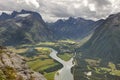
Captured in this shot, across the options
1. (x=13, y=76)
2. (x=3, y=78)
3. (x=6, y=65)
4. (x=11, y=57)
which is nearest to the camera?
(x=3, y=78)

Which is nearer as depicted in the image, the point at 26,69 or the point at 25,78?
the point at 25,78

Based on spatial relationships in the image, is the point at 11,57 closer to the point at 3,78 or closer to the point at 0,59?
the point at 0,59

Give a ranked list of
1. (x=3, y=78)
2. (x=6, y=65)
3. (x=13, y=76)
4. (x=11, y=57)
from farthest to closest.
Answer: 1. (x=11, y=57)
2. (x=6, y=65)
3. (x=13, y=76)
4. (x=3, y=78)

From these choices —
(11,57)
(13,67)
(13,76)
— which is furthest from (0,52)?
(13,76)

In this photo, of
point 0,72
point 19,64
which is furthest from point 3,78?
point 19,64

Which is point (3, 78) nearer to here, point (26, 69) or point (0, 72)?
point (0, 72)

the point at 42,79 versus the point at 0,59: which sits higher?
the point at 0,59
